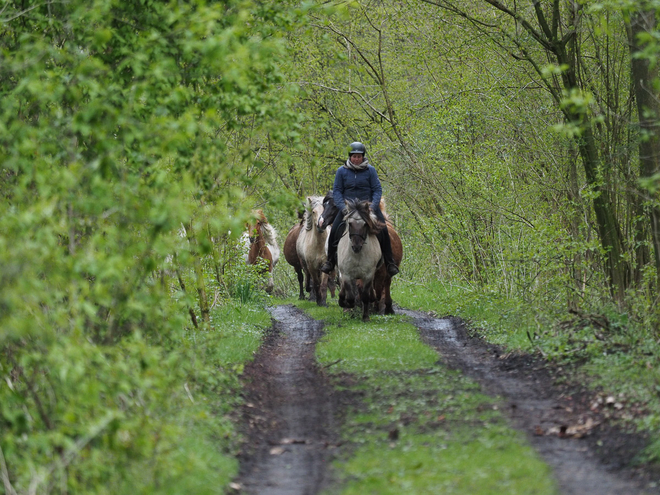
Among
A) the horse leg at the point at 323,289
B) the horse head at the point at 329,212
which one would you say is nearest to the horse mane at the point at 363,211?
the horse head at the point at 329,212

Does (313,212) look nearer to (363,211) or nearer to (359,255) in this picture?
(359,255)

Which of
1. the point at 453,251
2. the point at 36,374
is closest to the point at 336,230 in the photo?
the point at 453,251

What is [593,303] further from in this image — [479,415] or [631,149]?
[479,415]

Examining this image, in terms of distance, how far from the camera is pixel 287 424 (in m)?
8.41

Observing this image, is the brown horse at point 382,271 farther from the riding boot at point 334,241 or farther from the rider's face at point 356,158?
the rider's face at point 356,158

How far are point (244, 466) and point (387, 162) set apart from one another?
591 inches

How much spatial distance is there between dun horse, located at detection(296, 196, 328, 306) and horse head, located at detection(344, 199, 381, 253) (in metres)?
3.41

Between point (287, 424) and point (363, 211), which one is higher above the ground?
point (363, 211)

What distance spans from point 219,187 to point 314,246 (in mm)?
8702

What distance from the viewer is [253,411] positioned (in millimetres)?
8828

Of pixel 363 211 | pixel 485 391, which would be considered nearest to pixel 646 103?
pixel 485 391

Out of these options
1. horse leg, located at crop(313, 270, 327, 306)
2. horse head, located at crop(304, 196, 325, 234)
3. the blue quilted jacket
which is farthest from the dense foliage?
horse leg, located at crop(313, 270, 327, 306)

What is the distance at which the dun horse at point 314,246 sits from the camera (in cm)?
1806

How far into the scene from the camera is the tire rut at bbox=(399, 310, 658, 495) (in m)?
6.20
